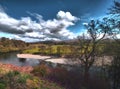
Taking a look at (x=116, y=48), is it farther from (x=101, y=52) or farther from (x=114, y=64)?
(x=101, y=52)

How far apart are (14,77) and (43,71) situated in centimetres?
862

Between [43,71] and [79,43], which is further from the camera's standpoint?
[79,43]

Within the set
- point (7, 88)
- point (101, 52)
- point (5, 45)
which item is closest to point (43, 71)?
point (7, 88)

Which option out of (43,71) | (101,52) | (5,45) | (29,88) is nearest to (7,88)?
(29,88)

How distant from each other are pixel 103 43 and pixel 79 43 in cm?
368

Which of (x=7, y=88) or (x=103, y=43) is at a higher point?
(x=103, y=43)

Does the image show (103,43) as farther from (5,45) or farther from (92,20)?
(5,45)

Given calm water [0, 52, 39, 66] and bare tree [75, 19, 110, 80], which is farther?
calm water [0, 52, 39, 66]

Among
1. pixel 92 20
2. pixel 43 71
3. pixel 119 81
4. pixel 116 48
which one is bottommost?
pixel 119 81

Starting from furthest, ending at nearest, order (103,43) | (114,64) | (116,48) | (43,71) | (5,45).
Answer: (5,45), (103,43), (114,64), (116,48), (43,71)

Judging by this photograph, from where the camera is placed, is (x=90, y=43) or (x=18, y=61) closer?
(x=90, y=43)

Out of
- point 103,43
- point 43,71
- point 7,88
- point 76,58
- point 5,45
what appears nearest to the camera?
point 7,88

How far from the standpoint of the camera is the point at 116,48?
2453cm

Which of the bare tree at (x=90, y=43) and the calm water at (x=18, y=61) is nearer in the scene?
the bare tree at (x=90, y=43)
